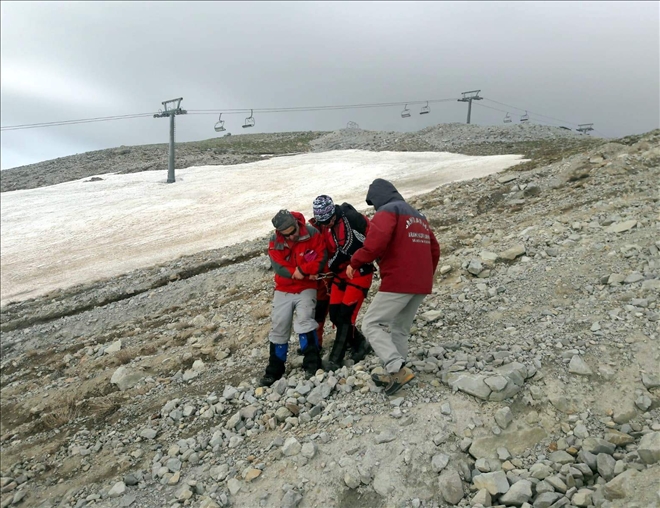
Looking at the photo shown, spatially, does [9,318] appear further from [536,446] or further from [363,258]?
[536,446]

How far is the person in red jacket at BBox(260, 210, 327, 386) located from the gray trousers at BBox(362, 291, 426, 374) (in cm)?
122

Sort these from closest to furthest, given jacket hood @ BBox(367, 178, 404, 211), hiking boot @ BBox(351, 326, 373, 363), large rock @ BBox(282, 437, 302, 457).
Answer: large rock @ BBox(282, 437, 302, 457) → jacket hood @ BBox(367, 178, 404, 211) → hiking boot @ BBox(351, 326, 373, 363)

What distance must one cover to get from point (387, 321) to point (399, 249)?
861mm

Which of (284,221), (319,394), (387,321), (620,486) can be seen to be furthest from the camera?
(284,221)

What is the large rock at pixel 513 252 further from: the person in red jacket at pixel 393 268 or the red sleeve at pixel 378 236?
the red sleeve at pixel 378 236

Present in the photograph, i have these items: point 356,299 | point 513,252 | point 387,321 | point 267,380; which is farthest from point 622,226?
point 267,380

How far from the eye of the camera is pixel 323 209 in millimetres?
6344

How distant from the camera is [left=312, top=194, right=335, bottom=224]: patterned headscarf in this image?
20.8 ft

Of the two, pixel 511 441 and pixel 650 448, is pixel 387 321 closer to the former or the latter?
pixel 511 441

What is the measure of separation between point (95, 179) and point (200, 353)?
31.2 meters

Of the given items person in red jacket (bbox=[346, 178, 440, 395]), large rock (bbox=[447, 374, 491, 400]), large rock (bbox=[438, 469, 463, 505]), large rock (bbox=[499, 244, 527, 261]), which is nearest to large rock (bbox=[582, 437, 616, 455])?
large rock (bbox=[447, 374, 491, 400])

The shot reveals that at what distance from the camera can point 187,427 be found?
→ 20.9 feet

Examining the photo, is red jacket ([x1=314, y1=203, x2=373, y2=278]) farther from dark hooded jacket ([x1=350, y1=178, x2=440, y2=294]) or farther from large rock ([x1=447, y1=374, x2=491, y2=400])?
large rock ([x1=447, y1=374, x2=491, y2=400])

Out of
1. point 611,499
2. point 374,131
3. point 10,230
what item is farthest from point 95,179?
point 611,499
